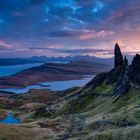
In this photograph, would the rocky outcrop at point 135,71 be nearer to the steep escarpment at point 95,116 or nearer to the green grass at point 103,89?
the steep escarpment at point 95,116

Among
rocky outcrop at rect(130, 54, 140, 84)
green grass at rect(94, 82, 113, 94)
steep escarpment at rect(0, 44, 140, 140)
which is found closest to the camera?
steep escarpment at rect(0, 44, 140, 140)

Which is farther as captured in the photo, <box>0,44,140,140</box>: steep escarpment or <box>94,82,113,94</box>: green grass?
<box>94,82,113,94</box>: green grass

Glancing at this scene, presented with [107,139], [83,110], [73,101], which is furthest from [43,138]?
[73,101]

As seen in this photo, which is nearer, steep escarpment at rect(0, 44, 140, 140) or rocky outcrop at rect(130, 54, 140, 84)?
steep escarpment at rect(0, 44, 140, 140)

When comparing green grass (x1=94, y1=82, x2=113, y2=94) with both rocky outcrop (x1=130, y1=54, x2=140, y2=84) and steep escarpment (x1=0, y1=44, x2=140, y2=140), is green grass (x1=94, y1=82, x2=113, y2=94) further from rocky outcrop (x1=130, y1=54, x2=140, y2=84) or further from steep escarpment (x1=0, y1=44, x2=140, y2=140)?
rocky outcrop (x1=130, y1=54, x2=140, y2=84)

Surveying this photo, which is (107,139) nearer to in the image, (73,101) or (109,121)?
(109,121)

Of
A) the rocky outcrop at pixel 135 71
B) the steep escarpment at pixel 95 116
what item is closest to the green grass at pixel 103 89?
the steep escarpment at pixel 95 116

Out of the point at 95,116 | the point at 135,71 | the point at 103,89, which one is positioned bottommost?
Result: the point at 95,116

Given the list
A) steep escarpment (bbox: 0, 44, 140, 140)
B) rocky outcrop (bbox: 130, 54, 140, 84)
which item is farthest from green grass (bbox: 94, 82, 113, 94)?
rocky outcrop (bbox: 130, 54, 140, 84)

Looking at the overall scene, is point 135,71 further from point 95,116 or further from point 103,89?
point 95,116

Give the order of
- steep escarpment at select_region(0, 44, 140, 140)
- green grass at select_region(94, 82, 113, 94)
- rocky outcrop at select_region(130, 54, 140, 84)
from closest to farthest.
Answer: steep escarpment at select_region(0, 44, 140, 140) → rocky outcrop at select_region(130, 54, 140, 84) → green grass at select_region(94, 82, 113, 94)

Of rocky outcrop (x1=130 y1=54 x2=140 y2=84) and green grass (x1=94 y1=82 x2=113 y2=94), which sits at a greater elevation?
rocky outcrop (x1=130 y1=54 x2=140 y2=84)

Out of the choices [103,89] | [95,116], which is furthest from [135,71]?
[95,116]

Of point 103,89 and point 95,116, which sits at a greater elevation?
point 103,89
